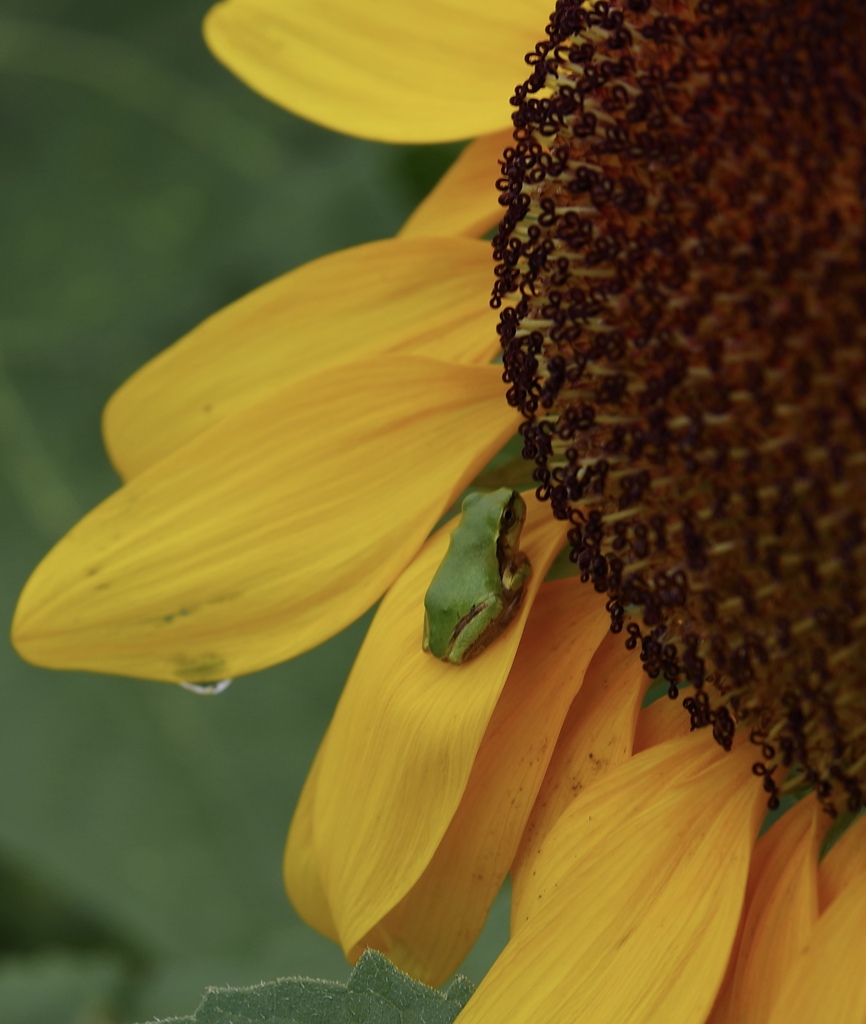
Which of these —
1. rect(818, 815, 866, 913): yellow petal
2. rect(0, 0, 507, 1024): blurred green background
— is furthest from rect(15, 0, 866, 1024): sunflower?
rect(0, 0, 507, 1024): blurred green background

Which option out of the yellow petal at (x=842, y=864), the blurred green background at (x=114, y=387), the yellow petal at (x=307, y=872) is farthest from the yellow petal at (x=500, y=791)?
the blurred green background at (x=114, y=387)

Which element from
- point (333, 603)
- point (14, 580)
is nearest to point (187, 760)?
point (14, 580)

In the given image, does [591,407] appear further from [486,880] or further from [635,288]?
[486,880]

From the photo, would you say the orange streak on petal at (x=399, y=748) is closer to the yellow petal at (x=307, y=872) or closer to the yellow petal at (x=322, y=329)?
the yellow petal at (x=307, y=872)

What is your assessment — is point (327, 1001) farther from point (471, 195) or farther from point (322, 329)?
point (471, 195)

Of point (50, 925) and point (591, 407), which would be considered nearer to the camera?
point (591, 407)
